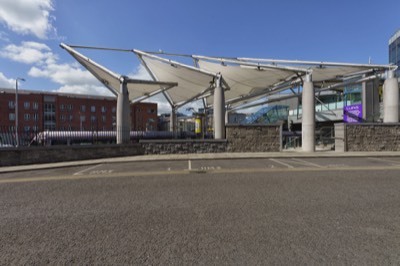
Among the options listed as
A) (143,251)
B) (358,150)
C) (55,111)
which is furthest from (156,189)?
(55,111)

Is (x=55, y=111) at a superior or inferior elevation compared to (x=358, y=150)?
superior

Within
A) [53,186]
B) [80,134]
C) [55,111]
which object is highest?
[55,111]

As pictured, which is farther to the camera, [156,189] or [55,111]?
[55,111]

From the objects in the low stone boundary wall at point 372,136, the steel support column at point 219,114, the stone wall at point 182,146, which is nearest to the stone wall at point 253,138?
the steel support column at point 219,114

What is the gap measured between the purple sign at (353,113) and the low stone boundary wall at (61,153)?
82.1 ft

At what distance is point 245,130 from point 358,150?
340 inches

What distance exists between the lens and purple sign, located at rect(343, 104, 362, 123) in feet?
81.6

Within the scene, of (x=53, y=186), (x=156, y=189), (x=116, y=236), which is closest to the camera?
(x=116, y=236)

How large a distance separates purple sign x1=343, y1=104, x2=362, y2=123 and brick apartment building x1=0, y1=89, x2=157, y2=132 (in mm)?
41515

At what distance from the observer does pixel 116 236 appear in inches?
133

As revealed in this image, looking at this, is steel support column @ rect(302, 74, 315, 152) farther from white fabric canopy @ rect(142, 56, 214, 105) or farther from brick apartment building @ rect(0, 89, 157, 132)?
brick apartment building @ rect(0, 89, 157, 132)

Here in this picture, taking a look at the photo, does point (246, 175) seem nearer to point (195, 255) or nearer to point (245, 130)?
point (195, 255)

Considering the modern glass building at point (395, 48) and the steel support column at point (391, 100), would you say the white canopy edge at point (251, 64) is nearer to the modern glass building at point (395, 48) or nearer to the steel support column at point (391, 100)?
the steel support column at point (391, 100)

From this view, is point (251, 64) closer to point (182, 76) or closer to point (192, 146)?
point (182, 76)
